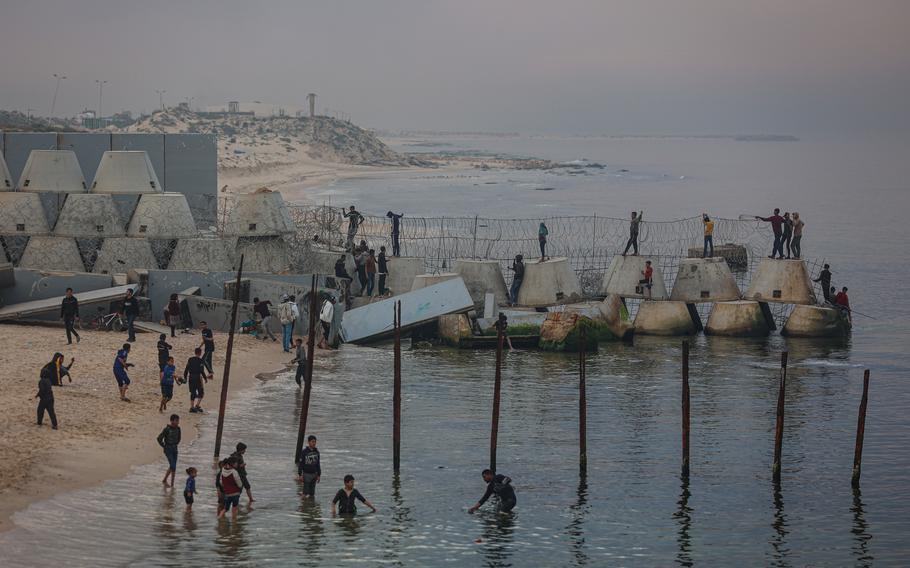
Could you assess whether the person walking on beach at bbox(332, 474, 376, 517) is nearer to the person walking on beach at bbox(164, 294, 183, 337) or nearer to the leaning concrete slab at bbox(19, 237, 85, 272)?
the person walking on beach at bbox(164, 294, 183, 337)

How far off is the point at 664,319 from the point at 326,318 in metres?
11.9

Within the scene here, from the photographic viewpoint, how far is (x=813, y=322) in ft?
130

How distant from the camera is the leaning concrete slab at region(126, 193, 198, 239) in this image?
38500 mm

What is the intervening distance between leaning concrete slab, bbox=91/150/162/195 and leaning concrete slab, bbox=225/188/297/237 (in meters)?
3.33

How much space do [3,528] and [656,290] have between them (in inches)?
1026

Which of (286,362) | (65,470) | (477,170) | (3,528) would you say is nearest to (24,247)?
(286,362)

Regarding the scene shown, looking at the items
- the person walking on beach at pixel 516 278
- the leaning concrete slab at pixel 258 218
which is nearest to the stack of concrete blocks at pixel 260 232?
the leaning concrete slab at pixel 258 218

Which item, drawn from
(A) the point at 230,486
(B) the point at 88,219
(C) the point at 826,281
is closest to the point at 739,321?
(C) the point at 826,281

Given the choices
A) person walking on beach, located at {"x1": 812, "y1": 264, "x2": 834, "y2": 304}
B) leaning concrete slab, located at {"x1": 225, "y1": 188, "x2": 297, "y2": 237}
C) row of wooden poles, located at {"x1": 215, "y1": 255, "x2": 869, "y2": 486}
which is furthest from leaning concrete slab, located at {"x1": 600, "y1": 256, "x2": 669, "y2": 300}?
row of wooden poles, located at {"x1": 215, "y1": 255, "x2": 869, "y2": 486}

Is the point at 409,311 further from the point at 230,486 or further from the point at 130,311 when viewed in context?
the point at 230,486

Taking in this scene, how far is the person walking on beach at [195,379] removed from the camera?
82.5 ft

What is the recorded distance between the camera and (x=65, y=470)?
21.1 metres

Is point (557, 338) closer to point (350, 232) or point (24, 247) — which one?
point (350, 232)

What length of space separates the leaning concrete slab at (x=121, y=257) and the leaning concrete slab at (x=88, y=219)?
21.3 inches
